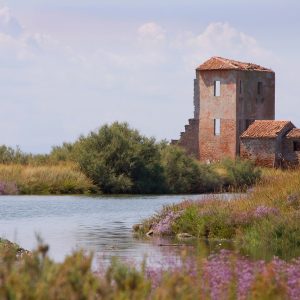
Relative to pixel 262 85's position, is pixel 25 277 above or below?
below

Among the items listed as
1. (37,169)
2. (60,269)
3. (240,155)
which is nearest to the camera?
(60,269)

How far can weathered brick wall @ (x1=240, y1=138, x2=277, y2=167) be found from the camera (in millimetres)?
72688

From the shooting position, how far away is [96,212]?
39.3m

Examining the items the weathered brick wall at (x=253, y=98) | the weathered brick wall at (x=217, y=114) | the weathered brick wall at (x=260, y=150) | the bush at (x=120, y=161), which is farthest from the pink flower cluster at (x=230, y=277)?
the weathered brick wall at (x=253, y=98)

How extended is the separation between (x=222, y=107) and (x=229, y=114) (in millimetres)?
959

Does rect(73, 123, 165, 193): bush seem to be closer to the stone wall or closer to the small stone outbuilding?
the small stone outbuilding

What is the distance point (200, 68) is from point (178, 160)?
17319 millimetres

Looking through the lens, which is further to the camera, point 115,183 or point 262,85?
point 262,85

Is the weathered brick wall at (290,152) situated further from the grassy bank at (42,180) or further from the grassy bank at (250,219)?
the grassy bank at (250,219)

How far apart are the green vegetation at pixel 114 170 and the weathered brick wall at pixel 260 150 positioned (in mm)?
8319

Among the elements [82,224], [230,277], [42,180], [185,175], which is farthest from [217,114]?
[230,277]

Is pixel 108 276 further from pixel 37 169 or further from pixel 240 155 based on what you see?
pixel 240 155

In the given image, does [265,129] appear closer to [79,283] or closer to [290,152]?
[290,152]

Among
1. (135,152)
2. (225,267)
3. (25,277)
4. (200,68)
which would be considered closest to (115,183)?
(135,152)
